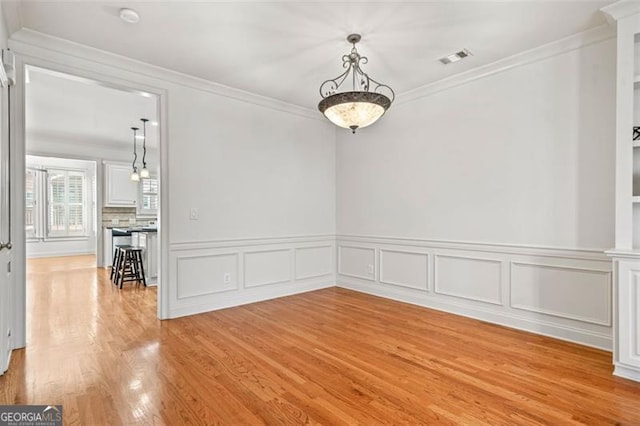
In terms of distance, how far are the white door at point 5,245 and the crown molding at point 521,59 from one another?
13.8 feet

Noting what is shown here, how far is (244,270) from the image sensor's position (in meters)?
4.59

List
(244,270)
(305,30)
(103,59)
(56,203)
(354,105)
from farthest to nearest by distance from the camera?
(56,203) < (244,270) < (103,59) < (305,30) < (354,105)

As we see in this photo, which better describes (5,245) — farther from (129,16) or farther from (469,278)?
(469,278)

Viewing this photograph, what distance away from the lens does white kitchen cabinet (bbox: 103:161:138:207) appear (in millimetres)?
7812

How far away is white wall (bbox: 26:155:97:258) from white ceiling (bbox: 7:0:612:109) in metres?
7.18

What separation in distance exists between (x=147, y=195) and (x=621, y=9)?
926cm

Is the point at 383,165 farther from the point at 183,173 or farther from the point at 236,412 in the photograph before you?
the point at 236,412

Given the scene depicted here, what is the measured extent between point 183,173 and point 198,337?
1902 mm

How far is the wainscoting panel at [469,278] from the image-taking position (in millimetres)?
3746

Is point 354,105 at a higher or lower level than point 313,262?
higher

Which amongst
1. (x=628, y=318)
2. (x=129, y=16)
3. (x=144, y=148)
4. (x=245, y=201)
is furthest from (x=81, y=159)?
(x=628, y=318)

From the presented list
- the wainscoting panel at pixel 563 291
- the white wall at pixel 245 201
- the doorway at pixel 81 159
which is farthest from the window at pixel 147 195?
the wainscoting panel at pixel 563 291

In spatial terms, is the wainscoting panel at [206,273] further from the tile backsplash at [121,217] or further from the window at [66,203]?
the window at [66,203]

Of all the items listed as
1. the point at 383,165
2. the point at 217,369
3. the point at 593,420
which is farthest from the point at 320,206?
the point at 593,420
